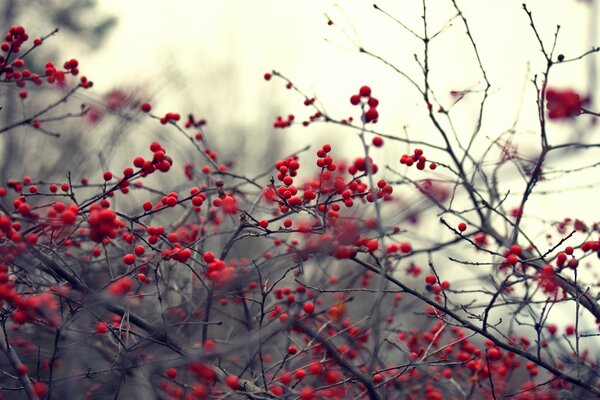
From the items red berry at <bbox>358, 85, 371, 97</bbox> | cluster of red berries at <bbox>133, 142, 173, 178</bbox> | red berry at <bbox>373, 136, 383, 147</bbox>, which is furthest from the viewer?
red berry at <bbox>373, 136, 383, 147</bbox>

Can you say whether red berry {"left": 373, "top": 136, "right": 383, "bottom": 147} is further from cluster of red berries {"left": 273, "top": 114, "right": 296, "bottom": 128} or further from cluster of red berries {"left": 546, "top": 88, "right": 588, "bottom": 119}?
cluster of red berries {"left": 546, "top": 88, "right": 588, "bottom": 119}

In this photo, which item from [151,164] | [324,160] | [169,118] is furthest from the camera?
[169,118]

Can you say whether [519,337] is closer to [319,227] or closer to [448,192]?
[448,192]

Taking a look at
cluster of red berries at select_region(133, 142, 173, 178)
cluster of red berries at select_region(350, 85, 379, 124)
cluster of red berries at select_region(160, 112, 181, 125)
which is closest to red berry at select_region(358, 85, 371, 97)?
cluster of red berries at select_region(350, 85, 379, 124)

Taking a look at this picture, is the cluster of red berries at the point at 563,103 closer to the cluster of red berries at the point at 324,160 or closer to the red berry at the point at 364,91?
the red berry at the point at 364,91

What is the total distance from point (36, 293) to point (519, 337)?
3.32m

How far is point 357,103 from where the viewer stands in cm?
335

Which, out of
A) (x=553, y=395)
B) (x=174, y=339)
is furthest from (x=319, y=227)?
(x=553, y=395)

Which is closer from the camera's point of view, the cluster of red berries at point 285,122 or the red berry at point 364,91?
the red berry at point 364,91

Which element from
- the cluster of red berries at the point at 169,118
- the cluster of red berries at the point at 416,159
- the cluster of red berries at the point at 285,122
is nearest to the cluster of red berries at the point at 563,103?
the cluster of red berries at the point at 416,159

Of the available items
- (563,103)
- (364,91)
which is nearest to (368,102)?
(364,91)

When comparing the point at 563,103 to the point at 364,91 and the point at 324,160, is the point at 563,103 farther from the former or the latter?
the point at 324,160

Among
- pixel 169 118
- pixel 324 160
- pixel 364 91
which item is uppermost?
pixel 169 118

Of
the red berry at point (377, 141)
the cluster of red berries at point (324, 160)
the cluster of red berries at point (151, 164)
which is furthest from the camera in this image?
the red berry at point (377, 141)
